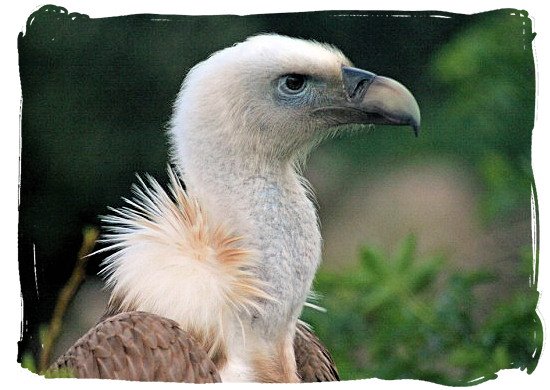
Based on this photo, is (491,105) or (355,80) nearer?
(355,80)

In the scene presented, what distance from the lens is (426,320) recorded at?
113 inches

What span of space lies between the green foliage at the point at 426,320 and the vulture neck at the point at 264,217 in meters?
0.14

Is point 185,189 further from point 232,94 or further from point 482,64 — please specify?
point 482,64

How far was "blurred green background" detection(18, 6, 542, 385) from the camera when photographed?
2883mm

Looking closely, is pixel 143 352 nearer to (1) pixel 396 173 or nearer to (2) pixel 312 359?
(2) pixel 312 359

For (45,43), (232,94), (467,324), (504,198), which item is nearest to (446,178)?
(504,198)

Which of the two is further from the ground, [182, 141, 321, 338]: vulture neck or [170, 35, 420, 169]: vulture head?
[170, 35, 420, 169]: vulture head

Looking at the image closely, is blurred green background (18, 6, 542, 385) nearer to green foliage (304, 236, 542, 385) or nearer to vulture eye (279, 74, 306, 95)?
green foliage (304, 236, 542, 385)

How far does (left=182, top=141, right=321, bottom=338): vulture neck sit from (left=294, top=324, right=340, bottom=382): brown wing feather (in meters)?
0.18

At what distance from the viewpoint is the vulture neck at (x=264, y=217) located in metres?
2.76

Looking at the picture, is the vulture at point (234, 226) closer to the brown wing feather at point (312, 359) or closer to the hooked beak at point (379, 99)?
the hooked beak at point (379, 99)

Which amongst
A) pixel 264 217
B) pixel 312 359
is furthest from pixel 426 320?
pixel 264 217

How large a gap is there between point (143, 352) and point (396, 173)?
0.76m

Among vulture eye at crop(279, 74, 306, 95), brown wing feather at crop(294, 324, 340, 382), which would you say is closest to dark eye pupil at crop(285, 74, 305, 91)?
vulture eye at crop(279, 74, 306, 95)
